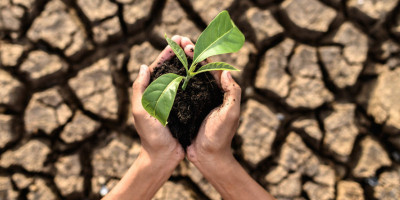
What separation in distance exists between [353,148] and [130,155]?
1.21 metres

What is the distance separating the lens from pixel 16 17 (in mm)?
A: 1740

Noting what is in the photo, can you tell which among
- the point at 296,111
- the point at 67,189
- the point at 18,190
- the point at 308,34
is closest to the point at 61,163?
the point at 67,189

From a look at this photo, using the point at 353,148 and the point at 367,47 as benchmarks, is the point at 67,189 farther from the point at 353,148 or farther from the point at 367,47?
the point at 367,47

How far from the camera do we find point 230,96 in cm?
132

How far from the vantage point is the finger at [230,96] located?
1.29 metres

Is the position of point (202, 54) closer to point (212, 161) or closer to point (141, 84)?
point (141, 84)

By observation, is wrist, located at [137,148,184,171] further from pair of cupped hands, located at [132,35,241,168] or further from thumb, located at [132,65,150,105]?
thumb, located at [132,65,150,105]

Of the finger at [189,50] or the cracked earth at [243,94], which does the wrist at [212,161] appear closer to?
the cracked earth at [243,94]

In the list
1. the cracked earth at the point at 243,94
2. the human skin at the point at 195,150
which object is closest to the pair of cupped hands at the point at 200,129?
the human skin at the point at 195,150

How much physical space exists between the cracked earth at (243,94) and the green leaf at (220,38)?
24.4 inches

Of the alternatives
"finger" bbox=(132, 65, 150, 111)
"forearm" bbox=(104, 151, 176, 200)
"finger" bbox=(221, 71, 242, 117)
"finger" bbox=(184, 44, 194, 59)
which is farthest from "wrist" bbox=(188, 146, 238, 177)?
"finger" bbox=(184, 44, 194, 59)

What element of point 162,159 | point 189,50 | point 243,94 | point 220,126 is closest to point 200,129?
point 220,126

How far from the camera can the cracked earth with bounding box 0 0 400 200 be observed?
5.45 feet

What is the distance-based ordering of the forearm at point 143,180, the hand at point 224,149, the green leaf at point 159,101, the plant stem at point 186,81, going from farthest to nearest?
1. the forearm at point 143,180
2. the hand at point 224,149
3. the plant stem at point 186,81
4. the green leaf at point 159,101
